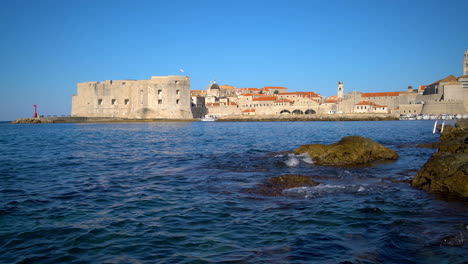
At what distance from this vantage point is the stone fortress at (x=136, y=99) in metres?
46.7

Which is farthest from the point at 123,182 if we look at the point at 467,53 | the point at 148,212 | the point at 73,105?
the point at 467,53

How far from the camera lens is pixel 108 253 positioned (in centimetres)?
333

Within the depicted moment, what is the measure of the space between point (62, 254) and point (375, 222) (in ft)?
10.5

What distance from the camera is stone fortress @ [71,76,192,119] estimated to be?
46719 millimetres

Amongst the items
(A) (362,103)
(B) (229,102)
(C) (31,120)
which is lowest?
(C) (31,120)

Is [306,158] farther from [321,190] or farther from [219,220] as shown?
[219,220]

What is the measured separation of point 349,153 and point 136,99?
4269 cm

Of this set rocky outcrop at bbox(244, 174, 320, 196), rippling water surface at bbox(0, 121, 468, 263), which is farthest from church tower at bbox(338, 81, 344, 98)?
rocky outcrop at bbox(244, 174, 320, 196)

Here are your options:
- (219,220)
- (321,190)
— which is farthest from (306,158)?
(219,220)

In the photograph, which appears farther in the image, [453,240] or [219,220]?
[219,220]

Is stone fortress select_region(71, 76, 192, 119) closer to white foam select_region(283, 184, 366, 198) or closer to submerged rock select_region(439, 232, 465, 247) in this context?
white foam select_region(283, 184, 366, 198)

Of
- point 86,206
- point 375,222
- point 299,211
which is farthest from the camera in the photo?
Result: point 86,206

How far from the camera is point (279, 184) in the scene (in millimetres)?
6195

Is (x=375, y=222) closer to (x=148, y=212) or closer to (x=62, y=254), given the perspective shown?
(x=148, y=212)
